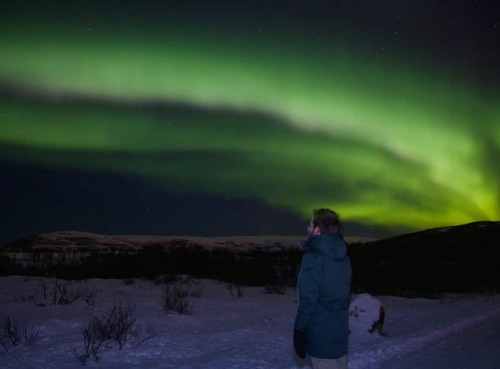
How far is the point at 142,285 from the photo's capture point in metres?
17.2

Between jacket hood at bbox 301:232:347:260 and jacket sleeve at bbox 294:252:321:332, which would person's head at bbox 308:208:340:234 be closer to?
jacket hood at bbox 301:232:347:260

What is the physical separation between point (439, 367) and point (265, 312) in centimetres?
593

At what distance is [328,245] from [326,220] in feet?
0.63

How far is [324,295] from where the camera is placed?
3656 millimetres

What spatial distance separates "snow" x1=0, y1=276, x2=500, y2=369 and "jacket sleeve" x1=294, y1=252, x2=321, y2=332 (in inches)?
128

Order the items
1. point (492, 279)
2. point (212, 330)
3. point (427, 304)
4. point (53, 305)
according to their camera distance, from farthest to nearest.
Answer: point (492, 279) → point (427, 304) → point (53, 305) → point (212, 330)

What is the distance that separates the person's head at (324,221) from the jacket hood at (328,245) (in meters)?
0.05

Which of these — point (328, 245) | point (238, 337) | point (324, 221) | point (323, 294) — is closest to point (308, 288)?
point (323, 294)

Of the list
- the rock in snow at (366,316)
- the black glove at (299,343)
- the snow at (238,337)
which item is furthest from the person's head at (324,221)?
the rock in snow at (366,316)

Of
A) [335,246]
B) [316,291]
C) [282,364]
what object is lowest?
[282,364]

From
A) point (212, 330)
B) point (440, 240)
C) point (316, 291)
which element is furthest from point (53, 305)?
point (440, 240)

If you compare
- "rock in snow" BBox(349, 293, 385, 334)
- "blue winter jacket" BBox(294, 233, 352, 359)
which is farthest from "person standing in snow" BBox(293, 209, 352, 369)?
"rock in snow" BBox(349, 293, 385, 334)

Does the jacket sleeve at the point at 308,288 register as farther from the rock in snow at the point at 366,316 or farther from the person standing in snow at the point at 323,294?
the rock in snow at the point at 366,316

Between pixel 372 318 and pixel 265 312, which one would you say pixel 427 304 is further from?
pixel 372 318
